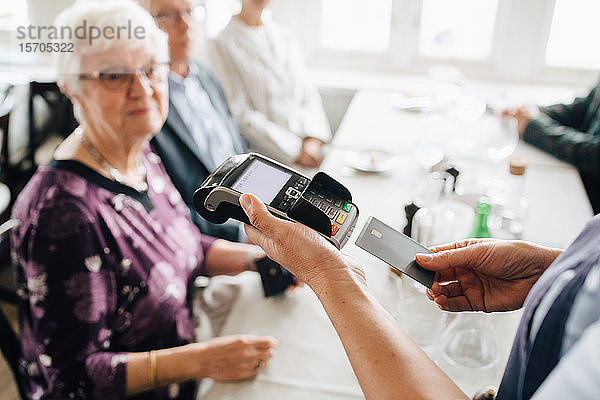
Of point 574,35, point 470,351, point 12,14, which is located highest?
point 12,14

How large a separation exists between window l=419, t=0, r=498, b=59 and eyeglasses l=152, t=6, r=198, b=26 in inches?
54.3

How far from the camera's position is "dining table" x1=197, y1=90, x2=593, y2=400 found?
78 centimetres

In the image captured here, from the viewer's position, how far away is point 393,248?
2.15 ft

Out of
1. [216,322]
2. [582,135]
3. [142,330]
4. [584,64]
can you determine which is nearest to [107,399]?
[142,330]

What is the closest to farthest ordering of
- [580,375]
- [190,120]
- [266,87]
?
[580,375] → [190,120] → [266,87]

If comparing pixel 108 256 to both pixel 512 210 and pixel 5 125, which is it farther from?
pixel 512 210

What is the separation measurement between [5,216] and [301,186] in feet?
3.01

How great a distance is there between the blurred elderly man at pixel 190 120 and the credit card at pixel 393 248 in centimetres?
75

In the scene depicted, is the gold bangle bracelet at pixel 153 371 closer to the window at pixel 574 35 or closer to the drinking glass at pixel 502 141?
the drinking glass at pixel 502 141

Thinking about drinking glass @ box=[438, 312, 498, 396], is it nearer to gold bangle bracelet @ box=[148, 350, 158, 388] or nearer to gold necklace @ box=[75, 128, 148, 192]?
gold bangle bracelet @ box=[148, 350, 158, 388]

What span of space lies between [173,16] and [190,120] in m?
0.30

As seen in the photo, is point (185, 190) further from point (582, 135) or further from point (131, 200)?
point (582, 135)

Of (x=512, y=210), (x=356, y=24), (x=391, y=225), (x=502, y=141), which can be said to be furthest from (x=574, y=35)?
(x=391, y=225)

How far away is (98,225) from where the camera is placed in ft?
2.80
